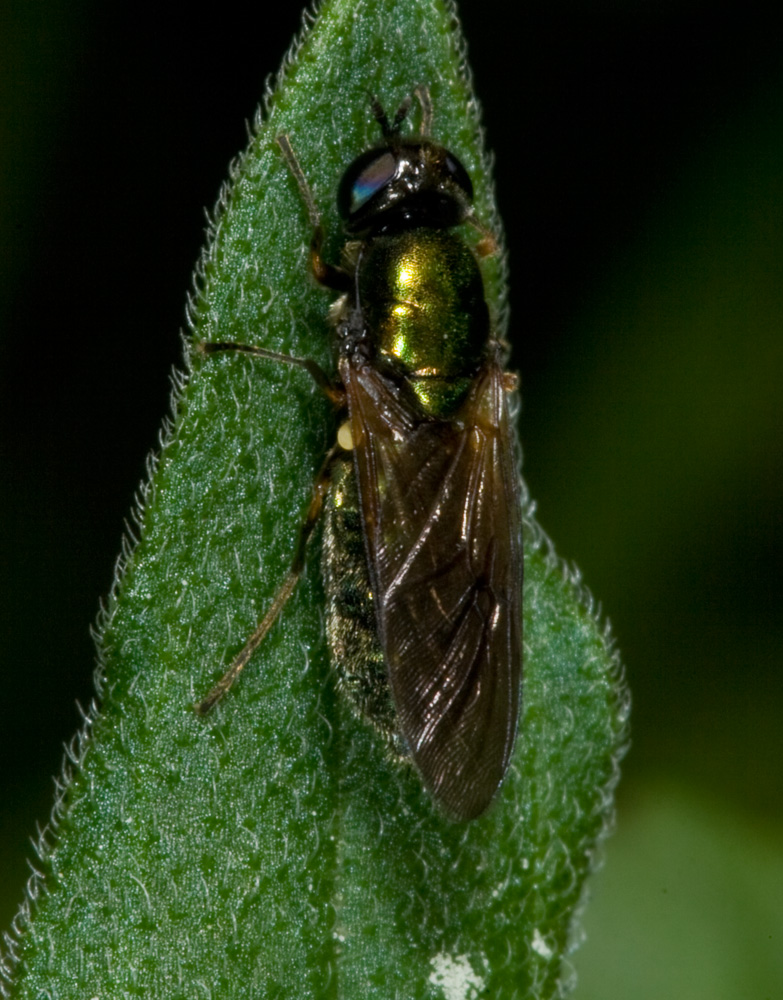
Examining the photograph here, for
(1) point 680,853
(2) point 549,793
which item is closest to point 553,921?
(2) point 549,793

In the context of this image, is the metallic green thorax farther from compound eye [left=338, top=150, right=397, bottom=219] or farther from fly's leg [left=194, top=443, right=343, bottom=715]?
fly's leg [left=194, top=443, right=343, bottom=715]

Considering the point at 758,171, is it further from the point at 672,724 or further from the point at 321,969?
the point at 321,969

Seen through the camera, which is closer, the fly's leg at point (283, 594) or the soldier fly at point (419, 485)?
the fly's leg at point (283, 594)

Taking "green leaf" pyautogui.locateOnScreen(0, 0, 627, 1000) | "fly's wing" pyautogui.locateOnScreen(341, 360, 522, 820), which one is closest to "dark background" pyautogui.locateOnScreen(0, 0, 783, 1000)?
"green leaf" pyautogui.locateOnScreen(0, 0, 627, 1000)

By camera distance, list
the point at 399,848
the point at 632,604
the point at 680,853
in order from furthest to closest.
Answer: the point at 632,604 < the point at 680,853 < the point at 399,848

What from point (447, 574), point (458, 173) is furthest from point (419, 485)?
point (458, 173)

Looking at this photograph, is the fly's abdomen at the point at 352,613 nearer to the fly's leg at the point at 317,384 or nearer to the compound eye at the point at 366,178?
the fly's leg at the point at 317,384

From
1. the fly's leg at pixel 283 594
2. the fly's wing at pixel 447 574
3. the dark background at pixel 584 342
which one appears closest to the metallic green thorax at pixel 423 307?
the fly's wing at pixel 447 574
